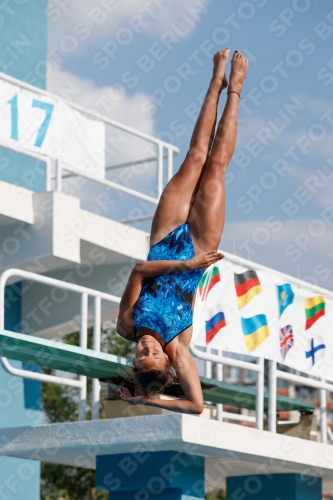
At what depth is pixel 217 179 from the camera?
23.8ft

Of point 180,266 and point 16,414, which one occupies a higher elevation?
point 16,414

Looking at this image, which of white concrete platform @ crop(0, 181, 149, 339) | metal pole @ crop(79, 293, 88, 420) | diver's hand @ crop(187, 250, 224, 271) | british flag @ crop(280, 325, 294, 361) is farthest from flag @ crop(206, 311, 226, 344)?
diver's hand @ crop(187, 250, 224, 271)

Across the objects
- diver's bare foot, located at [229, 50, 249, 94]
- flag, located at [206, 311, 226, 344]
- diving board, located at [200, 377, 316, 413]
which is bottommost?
diving board, located at [200, 377, 316, 413]

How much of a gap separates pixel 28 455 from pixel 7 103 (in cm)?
429

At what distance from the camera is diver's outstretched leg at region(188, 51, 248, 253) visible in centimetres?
702

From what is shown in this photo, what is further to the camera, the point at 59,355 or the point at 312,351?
the point at 312,351

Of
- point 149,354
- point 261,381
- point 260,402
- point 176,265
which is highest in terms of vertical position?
point 261,381

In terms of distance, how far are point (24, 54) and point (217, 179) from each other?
25.1 ft

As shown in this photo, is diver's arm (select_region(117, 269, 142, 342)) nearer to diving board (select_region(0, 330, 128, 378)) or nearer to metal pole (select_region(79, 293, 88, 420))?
diving board (select_region(0, 330, 128, 378))


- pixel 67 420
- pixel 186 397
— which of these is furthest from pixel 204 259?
pixel 67 420

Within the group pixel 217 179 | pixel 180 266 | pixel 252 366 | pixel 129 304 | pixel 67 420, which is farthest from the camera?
pixel 67 420

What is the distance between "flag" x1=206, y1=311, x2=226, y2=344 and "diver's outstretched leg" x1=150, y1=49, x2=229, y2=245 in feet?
12.5

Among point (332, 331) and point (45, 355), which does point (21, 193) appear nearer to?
point (45, 355)

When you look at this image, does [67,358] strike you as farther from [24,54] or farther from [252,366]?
[24,54]
